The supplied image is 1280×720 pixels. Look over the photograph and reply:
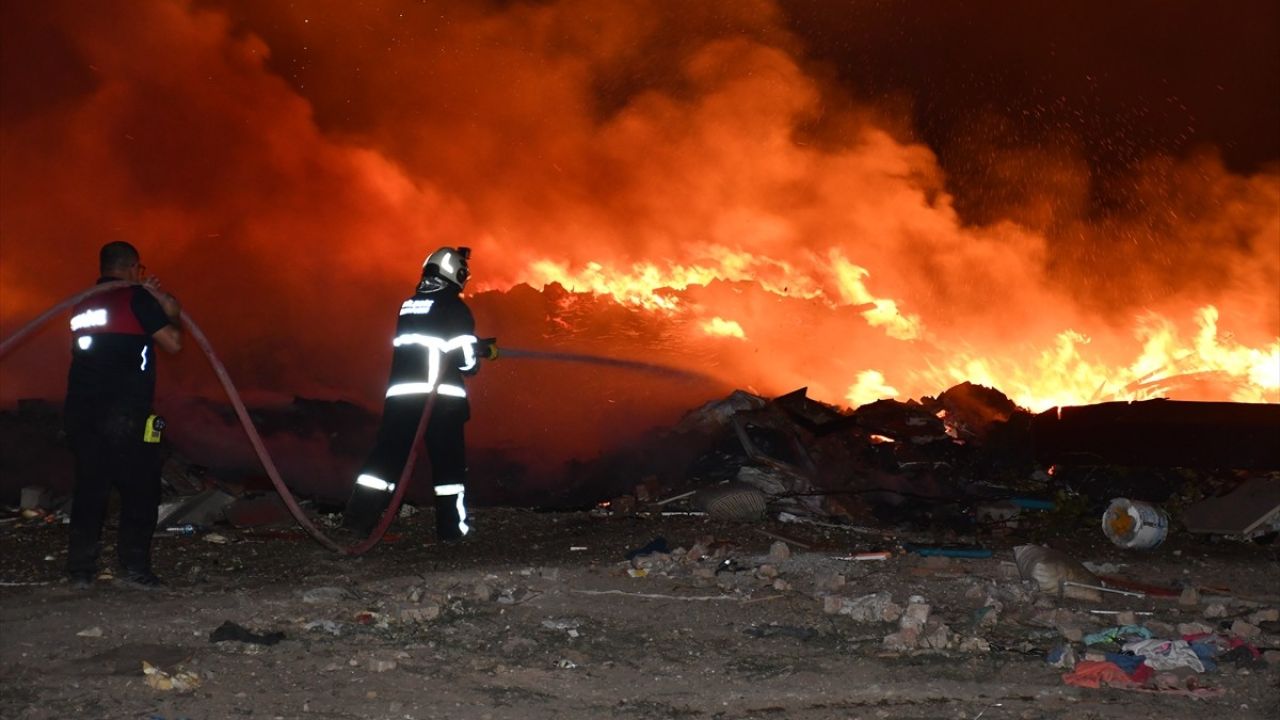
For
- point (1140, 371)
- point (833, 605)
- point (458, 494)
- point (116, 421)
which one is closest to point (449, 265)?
point (458, 494)

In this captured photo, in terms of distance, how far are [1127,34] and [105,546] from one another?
40.6ft

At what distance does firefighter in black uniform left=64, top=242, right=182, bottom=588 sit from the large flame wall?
198 inches

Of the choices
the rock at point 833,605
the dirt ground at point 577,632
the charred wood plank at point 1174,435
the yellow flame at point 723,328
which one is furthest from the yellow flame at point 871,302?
the rock at point 833,605

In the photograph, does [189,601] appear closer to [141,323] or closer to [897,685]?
[141,323]

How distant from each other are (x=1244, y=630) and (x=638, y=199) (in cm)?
891

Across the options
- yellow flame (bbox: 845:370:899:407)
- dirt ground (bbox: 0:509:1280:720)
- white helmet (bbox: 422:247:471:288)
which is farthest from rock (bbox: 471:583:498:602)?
yellow flame (bbox: 845:370:899:407)

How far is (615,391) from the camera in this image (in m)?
10.7

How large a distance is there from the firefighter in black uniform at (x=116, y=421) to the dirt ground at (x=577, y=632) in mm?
210

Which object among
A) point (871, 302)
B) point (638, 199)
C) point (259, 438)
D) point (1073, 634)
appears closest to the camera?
point (1073, 634)

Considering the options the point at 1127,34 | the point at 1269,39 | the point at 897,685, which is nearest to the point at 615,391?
the point at 897,685

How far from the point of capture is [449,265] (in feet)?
23.8

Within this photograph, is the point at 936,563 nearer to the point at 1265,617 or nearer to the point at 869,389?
the point at 1265,617

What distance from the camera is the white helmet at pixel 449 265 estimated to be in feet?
23.7

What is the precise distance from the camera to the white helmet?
23.7ft
